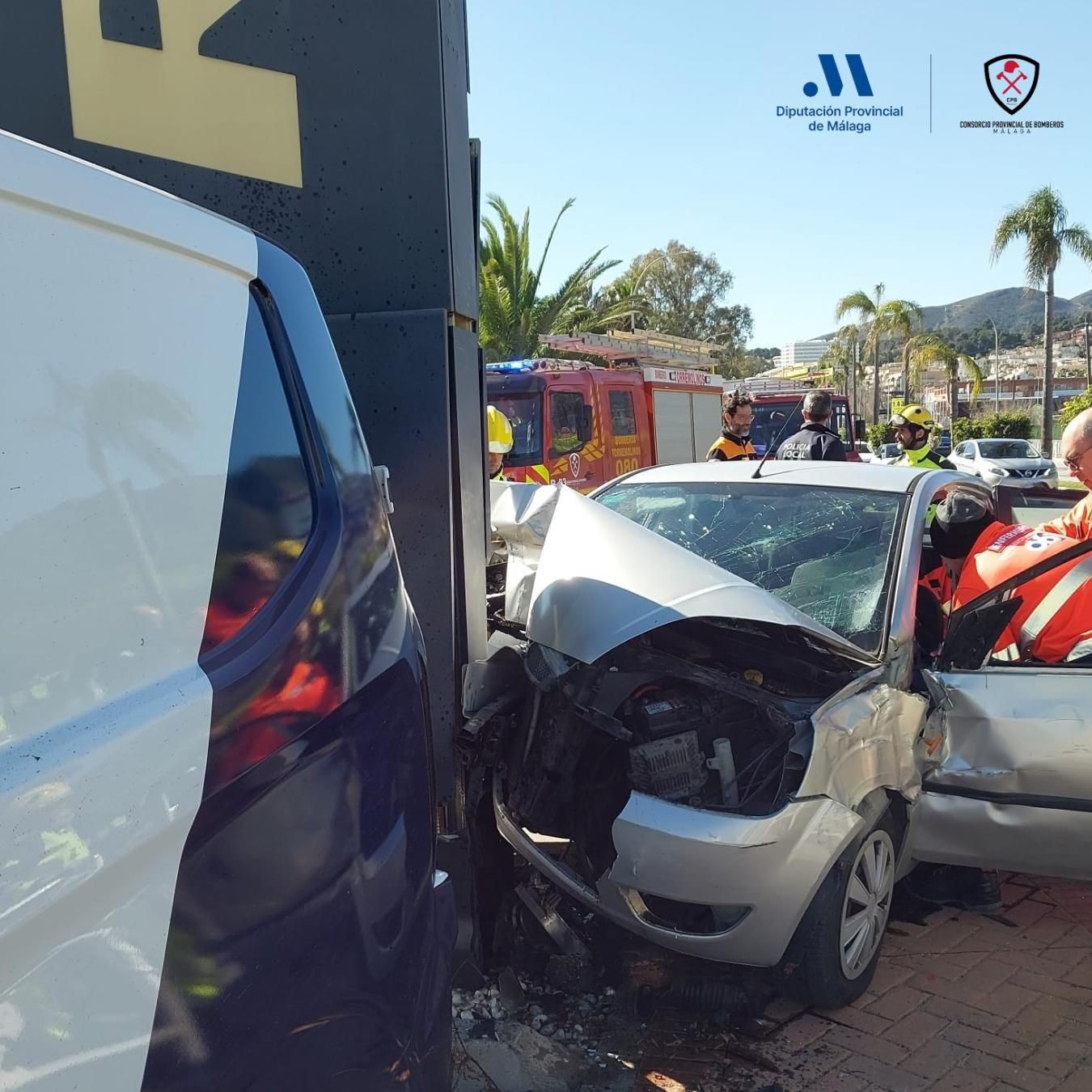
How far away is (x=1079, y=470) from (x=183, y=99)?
363 cm

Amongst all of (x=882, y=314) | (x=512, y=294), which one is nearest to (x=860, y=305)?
(x=882, y=314)

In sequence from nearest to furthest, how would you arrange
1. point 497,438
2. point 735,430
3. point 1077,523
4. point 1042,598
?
point 1042,598 → point 1077,523 → point 497,438 → point 735,430

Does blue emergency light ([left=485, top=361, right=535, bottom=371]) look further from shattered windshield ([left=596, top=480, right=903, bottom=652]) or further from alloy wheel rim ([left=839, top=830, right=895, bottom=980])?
alloy wheel rim ([left=839, top=830, right=895, bottom=980])

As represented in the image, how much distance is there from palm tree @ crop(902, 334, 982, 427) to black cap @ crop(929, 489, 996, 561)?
41.4 metres

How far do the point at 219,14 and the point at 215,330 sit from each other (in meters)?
1.64

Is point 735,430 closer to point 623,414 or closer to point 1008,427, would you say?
point 623,414

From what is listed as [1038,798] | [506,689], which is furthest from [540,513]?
[1038,798]

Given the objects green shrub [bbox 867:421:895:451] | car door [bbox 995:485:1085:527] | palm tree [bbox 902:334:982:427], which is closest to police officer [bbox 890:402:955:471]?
car door [bbox 995:485:1085:527]

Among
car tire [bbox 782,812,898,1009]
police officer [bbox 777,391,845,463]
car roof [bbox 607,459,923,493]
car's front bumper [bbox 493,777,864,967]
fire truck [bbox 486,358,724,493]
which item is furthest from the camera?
fire truck [bbox 486,358,724,493]

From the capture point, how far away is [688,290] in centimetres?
4806

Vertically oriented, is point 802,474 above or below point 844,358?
below

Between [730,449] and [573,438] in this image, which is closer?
[730,449]

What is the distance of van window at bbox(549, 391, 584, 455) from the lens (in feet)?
33.8

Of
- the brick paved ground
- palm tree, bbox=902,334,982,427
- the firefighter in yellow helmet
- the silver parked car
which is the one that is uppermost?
palm tree, bbox=902,334,982,427
